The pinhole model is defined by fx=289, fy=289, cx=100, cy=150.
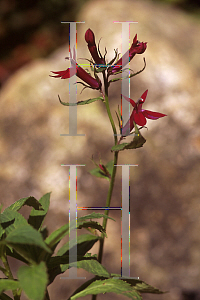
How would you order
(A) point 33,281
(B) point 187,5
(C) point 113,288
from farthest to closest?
(B) point 187,5 < (C) point 113,288 < (A) point 33,281

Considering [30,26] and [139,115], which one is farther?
[30,26]

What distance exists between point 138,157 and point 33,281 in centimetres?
114

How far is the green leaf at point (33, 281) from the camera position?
1.34 ft

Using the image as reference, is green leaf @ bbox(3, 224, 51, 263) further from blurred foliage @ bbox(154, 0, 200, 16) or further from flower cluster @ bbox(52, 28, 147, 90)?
blurred foliage @ bbox(154, 0, 200, 16)

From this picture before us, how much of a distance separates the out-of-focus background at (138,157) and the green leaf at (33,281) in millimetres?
972

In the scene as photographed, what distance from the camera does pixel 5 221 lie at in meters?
0.60

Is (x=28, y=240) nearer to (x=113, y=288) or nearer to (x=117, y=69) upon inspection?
(x=113, y=288)

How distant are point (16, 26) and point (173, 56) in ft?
6.39

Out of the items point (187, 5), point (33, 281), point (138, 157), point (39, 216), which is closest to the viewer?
point (33, 281)

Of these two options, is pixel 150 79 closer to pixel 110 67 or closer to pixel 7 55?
pixel 110 67

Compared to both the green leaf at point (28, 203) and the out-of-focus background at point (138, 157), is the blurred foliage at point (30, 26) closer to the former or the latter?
the out-of-focus background at point (138, 157)

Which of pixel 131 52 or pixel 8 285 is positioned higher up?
pixel 131 52

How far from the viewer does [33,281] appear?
0.44 meters

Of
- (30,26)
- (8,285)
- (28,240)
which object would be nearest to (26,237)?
(28,240)
